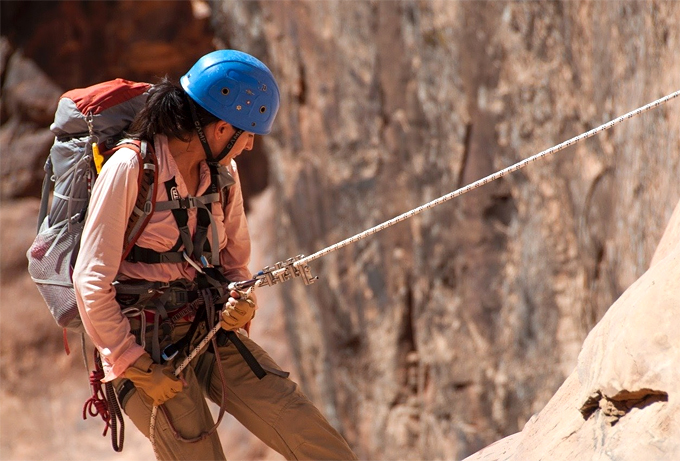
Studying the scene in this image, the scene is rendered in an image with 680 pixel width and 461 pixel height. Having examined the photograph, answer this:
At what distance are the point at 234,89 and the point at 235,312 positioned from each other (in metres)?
0.71

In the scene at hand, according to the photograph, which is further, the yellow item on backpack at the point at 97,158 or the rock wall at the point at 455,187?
the rock wall at the point at 455,187

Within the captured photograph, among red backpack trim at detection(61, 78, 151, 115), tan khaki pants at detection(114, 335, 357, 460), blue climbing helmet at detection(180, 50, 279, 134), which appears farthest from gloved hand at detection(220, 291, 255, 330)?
red backpack trim at detection(61, 78, 151, 115)

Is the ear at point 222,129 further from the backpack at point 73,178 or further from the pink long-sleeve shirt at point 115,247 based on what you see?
the backpack at point 73,178

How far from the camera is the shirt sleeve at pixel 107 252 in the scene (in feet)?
7.32

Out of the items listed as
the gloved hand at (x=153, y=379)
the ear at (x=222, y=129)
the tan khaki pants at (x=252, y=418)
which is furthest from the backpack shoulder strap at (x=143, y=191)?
the tan khaki pants at (x=252, y=418)

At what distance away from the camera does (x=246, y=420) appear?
2.50 m

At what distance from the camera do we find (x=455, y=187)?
5340 mm

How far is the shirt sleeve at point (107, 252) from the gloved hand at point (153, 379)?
0.11 feet

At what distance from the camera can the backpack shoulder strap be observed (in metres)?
2.31

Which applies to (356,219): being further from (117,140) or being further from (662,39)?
(117,140)

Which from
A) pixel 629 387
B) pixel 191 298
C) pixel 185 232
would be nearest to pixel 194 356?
pixel 191 298

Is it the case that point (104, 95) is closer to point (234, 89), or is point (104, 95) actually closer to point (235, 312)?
point (234, 89)

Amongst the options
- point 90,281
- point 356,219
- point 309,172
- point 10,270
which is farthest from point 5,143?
point 90,281

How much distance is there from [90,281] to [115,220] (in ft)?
0.63
